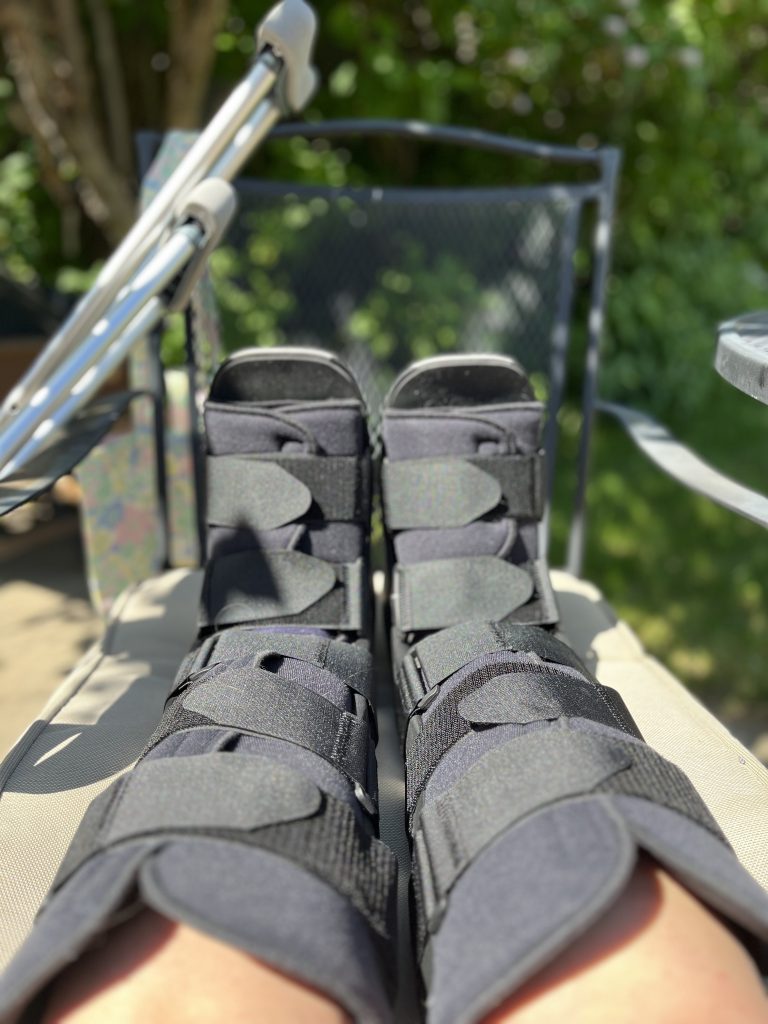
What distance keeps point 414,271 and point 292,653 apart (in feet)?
5.43

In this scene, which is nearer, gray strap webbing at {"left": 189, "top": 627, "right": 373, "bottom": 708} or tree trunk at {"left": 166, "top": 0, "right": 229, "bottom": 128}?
gray strap webbing at {"left": 189, "top": 627, "right": 373, "bottom": 708}

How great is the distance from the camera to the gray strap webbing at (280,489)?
5.58ft

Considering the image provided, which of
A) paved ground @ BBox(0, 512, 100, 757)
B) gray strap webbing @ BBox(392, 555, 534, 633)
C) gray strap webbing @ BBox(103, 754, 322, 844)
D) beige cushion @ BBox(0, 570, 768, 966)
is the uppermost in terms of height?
gray strap webbing @ BBox(103, 754, 322, 844)

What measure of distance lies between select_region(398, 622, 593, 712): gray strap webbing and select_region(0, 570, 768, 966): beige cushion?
0.22 m

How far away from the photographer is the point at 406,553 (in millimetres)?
1779

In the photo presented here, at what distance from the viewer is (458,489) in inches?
69.3

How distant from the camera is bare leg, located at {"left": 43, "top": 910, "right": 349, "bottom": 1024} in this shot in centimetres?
81

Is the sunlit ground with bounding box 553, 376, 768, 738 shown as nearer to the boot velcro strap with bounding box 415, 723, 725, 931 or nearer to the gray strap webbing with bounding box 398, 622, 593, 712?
the gray strap webbing with bounding box 398, 622, 593, 712

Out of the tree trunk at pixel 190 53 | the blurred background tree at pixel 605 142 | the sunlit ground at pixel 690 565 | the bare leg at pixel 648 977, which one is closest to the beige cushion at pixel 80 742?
the bare leg at pixel 648 977

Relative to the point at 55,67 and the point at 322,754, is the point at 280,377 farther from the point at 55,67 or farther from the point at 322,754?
the point at 55,67

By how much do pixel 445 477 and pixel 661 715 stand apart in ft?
1.83

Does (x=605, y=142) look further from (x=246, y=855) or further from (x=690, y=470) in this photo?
(x=246, y=855)

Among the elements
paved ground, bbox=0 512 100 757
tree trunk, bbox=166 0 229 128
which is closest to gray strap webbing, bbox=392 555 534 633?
paved ground, bbox=0 512 100 757

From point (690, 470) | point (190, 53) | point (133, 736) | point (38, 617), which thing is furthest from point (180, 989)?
point (190, 53)
